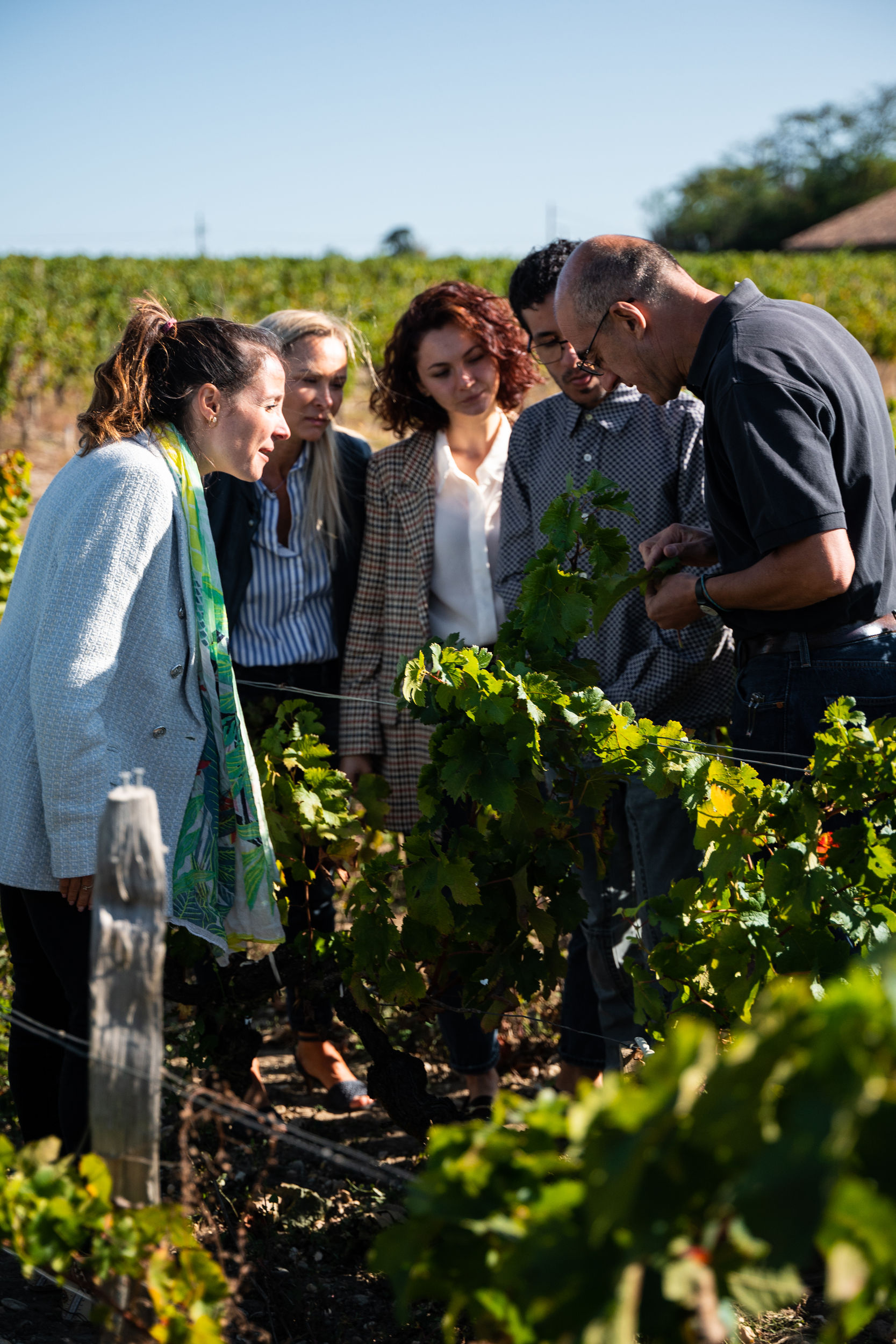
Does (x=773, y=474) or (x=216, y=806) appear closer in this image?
(x=773, y=474)

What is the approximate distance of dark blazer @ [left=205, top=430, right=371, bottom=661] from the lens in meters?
2.95

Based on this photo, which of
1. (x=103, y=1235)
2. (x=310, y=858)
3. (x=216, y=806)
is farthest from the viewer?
(x=310, y=858)

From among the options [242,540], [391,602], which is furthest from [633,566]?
[242,540]

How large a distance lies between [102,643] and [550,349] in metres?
1.55

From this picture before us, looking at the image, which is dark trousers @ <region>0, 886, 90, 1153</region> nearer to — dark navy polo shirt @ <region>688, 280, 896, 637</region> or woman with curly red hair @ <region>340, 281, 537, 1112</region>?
woman with curly red hair @ <region>340, 281, 537, 1112</region>

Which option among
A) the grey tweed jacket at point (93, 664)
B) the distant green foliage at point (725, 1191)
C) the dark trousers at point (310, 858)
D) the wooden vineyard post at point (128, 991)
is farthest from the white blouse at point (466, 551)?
the distant green foliage at point (725, 1191)

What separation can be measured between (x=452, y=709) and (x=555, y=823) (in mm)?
428

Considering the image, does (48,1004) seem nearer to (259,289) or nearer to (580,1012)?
(580,1012)

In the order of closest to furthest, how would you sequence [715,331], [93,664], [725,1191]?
[725,1191] → [93,664] → [715,331]

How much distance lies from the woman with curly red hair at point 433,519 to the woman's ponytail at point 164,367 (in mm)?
915

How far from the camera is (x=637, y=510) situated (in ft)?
9.33

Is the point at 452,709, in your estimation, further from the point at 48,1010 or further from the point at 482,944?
the point at 48,1010

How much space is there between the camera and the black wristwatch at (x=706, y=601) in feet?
7.35

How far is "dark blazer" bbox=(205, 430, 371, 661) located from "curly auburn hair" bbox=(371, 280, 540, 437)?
0.23 m
